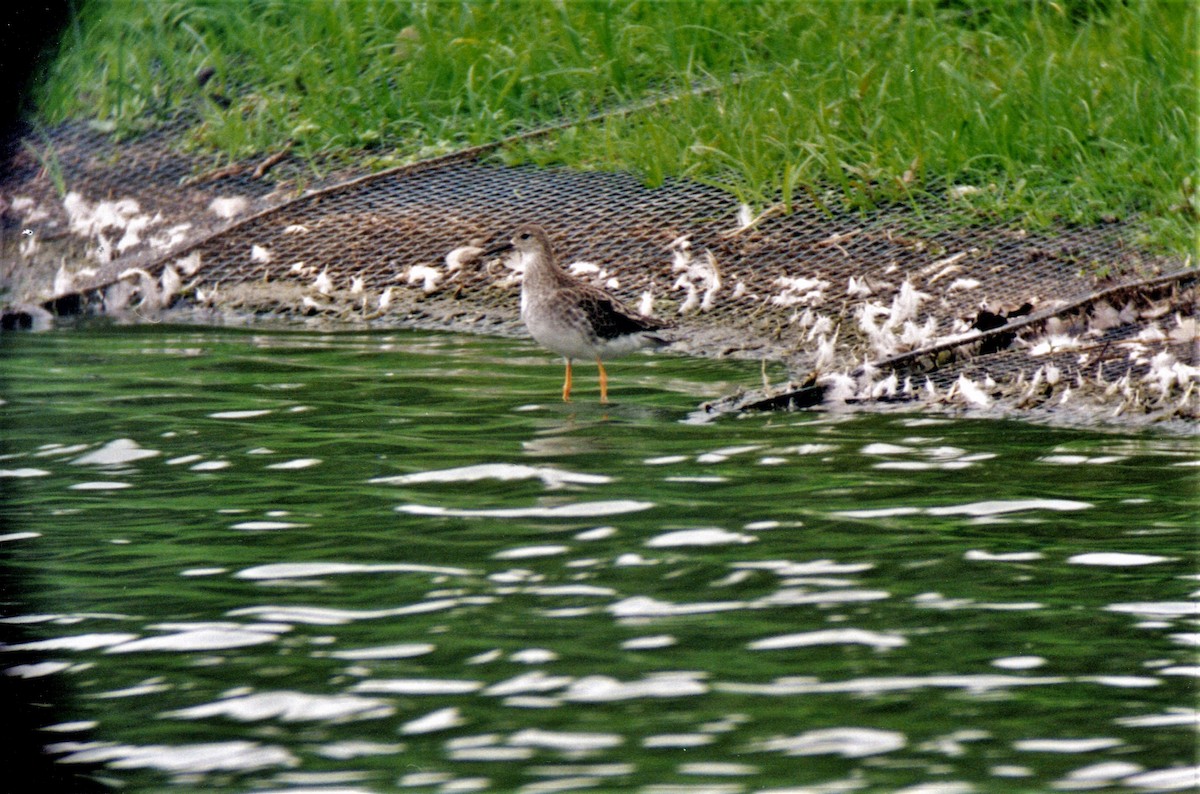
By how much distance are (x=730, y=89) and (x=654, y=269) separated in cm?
174

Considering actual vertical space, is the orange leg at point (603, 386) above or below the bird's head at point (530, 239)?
below

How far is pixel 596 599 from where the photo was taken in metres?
5.06

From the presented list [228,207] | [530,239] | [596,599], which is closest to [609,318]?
[530,239]

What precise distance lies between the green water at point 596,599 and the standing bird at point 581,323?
28.9 inches

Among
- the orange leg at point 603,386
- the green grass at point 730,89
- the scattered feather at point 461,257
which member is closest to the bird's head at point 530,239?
the orange leg at point 603,386

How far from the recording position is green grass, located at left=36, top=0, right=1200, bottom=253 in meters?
10.5

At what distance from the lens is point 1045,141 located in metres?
10.6

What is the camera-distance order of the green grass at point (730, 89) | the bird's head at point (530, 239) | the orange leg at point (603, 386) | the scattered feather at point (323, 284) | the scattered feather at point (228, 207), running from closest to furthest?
the orange leg at point (603, 386), the bird's head at point (530, 239), the green grass at point (730, 89), the scattered feather at point (323, 284), the scattered feather at point (228, 207)

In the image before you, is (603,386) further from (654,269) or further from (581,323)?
(654,269)

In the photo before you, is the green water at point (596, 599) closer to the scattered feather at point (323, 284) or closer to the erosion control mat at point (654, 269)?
the erosion control mat at point (654, 269)

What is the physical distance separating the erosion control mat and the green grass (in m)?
0.25

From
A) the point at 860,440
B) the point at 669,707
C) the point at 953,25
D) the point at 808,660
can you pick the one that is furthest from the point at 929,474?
the point at 953,25

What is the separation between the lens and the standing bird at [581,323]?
8773 millimetres

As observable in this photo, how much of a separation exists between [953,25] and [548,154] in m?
3.27
